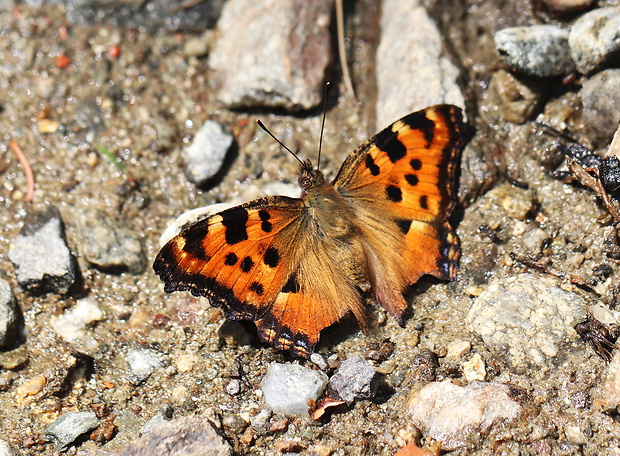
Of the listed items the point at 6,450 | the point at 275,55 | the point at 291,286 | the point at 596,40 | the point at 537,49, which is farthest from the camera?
the point at 275,55

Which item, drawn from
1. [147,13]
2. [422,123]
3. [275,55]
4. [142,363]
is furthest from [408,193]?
[147,13]

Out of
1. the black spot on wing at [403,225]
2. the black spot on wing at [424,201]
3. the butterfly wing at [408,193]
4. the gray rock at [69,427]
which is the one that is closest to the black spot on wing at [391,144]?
the butterfly wing at [408,193]

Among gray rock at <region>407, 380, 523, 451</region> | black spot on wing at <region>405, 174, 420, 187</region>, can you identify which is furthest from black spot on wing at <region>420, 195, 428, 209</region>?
gray rock at <region>407, 380, 523, 451</region>

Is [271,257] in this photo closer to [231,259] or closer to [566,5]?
[231,259]

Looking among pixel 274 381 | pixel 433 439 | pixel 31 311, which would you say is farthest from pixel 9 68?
pixel 433 439

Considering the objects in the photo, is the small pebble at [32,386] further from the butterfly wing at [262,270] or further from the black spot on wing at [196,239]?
the black spot on wing at [196,239]

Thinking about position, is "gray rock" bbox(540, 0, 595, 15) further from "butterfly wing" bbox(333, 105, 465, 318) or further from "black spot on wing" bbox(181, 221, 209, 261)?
"black spot on wing" bbox(181, 221, 209, 261)

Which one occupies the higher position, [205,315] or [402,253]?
[402,253]

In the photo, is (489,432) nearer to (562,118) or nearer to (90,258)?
(562,118)
